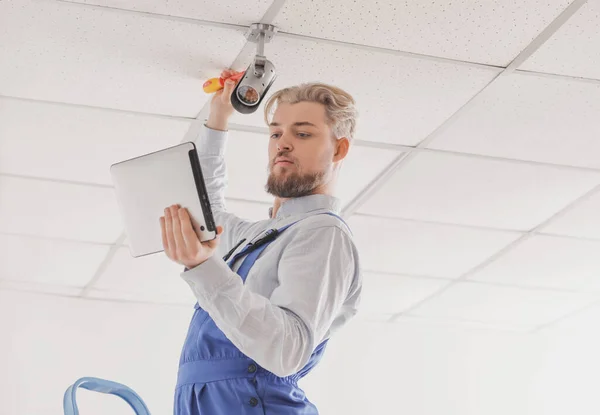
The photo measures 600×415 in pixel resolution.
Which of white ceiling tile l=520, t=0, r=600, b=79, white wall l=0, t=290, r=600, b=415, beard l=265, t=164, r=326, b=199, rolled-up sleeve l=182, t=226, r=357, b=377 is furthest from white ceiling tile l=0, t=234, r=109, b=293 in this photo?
rolled-up sleeve l=182, t=226, r=357, b=377

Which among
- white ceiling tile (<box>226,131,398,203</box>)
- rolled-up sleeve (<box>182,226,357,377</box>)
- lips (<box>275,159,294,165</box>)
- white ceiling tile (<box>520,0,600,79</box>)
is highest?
white ceiling tile (<box>226,131,398,203</box>)

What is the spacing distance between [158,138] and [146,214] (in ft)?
4.95

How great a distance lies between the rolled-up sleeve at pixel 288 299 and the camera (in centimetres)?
134

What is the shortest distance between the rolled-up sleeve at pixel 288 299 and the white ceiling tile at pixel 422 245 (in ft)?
6.89

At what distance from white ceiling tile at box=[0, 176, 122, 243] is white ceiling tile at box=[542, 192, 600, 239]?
1810mm

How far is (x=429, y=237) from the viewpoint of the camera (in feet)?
12.6

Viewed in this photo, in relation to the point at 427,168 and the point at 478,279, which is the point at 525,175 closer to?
the point at 427,168

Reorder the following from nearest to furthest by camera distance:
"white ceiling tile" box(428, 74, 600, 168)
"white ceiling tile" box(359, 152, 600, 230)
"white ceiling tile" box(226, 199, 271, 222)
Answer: "white ceiling tile" box(428, 74, 600, 168), "white ceiling tile" box(359, 152, 600, 230), "white ceiling tile" box(226, 199, 271, 222)

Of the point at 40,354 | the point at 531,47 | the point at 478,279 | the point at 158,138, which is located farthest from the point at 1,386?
the point at 531,47

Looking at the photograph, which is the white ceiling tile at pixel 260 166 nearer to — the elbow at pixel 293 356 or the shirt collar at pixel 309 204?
the shirt collar at pixel 309 204

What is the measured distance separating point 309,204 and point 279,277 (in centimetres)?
28

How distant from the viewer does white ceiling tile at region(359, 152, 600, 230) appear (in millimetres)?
3158

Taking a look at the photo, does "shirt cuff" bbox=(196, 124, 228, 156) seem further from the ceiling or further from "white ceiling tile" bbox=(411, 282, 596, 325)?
"white ceiling tile" bbox=(411, 282, 596, 325)

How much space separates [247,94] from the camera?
2309 millimetres
